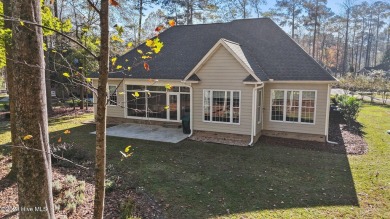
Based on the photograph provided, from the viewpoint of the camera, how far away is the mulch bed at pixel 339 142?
11.0 metres

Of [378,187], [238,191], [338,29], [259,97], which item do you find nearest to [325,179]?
[378,187]

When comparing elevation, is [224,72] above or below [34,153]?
above

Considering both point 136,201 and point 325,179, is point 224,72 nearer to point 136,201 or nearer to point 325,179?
point 325,179

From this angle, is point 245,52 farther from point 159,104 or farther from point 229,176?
point 229,176

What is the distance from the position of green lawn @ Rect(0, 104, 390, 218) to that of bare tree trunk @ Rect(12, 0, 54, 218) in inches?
117

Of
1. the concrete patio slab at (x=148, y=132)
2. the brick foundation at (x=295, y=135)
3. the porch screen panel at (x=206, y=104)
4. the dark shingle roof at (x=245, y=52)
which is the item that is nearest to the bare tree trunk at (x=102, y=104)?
the concrete patio slab at (x=148, y=132)

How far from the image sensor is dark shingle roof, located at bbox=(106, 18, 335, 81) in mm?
12719

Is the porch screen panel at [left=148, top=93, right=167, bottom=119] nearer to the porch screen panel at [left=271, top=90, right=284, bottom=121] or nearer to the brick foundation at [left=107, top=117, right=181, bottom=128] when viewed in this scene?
the brick foundation at [left=107, top=117, right=181, bottom=128]

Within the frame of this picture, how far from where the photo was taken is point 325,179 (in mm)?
7934

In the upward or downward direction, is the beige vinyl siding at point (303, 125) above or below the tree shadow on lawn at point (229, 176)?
above

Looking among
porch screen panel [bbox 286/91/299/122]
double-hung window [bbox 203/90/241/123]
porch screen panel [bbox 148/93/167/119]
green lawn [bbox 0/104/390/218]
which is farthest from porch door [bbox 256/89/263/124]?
porch screen panel [bbox 148/93/167/119]

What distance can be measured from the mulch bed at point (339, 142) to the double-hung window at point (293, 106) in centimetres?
106

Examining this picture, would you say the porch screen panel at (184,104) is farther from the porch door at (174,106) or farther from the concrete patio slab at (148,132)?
the concrete patio slab at (148,132)

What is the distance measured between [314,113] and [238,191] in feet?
22.5
